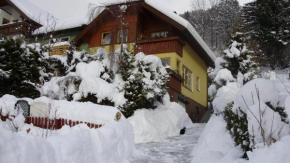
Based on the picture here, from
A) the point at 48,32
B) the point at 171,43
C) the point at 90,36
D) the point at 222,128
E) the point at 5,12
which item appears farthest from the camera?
the point at 5,12

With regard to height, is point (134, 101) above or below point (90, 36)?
below

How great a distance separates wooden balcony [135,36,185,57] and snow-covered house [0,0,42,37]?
10.7 metres

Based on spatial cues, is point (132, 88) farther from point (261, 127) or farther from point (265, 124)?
point (261, 127)

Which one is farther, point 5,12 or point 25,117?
point 5,12

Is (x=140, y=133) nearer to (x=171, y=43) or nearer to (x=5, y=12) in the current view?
(x=171, y=43)

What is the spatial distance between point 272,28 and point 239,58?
16.0 metres

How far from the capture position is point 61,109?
9.86m

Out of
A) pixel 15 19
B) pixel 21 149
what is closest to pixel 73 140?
pixel 21 149

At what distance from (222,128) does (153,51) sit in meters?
11.8

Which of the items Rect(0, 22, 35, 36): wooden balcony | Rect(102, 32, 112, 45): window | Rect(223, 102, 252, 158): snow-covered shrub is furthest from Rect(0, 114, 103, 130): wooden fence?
→ Rect(0, 22, 35, 36): wooden balcony

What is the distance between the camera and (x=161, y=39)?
18500 millimetres

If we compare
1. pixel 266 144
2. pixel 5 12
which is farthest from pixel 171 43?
pixel 5 12

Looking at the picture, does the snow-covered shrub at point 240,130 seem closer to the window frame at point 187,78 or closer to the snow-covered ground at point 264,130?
the snow-covered ground at point 264,130

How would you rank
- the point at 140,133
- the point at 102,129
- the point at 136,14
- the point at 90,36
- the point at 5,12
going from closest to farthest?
the point at 102,129 → the point at 140,133 → the point at 136,14 → the point at 90,36 → the point at 5,12
